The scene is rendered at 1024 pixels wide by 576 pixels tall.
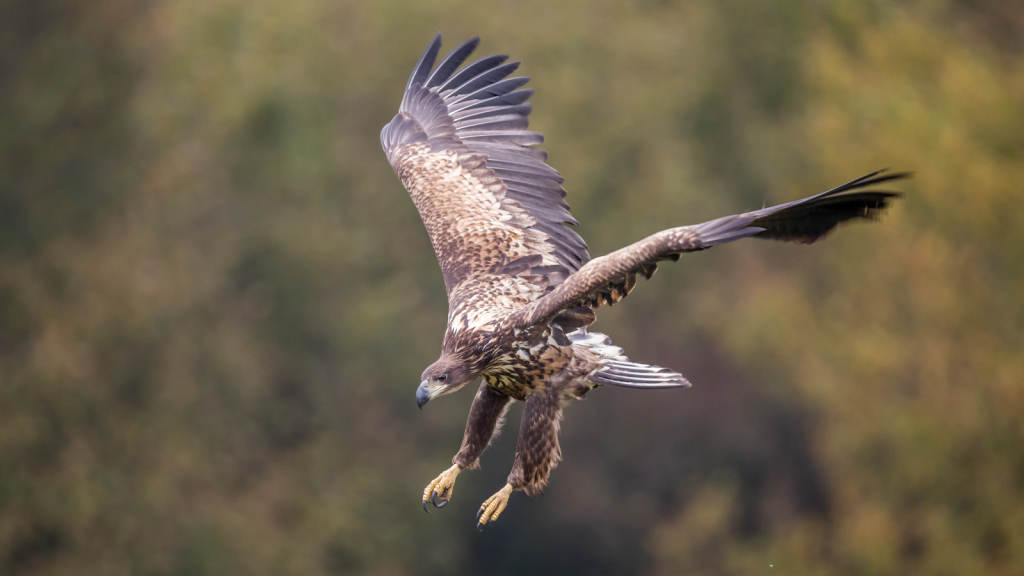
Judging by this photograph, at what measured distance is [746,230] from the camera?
5.82 meters

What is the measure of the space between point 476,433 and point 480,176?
6.53 feet

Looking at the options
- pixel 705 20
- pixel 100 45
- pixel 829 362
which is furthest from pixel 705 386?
pixel 100 45

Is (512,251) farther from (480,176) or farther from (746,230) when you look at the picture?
(746,230)

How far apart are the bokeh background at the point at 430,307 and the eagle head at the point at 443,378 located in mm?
17002

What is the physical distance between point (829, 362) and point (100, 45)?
50.3 ft

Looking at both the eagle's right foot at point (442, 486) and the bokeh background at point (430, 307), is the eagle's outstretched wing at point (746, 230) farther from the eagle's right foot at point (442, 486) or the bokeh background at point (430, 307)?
the bokeh background at point (430, 307)

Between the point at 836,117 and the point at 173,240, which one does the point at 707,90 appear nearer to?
the point at 836,117

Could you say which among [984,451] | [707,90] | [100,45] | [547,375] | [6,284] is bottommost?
[984,451]

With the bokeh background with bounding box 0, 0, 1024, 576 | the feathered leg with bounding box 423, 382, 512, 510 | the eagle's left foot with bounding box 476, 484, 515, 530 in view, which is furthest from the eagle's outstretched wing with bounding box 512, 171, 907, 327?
the bokeh background with bounding box 0, 0, 1024, 576

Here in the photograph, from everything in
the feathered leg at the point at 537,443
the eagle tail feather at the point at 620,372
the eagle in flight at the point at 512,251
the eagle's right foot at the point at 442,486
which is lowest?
the eagle's right foot at the point at 442,486

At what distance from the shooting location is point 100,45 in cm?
2506

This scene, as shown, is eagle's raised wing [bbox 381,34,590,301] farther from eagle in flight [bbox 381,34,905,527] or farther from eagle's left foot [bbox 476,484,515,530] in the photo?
eagle's left foot [bbox 476,484,515,530]

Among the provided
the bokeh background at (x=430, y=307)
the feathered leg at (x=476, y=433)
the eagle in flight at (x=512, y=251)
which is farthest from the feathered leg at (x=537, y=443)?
the bokeh background at (x=430, y=307)

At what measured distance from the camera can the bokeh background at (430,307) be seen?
76.4ft
